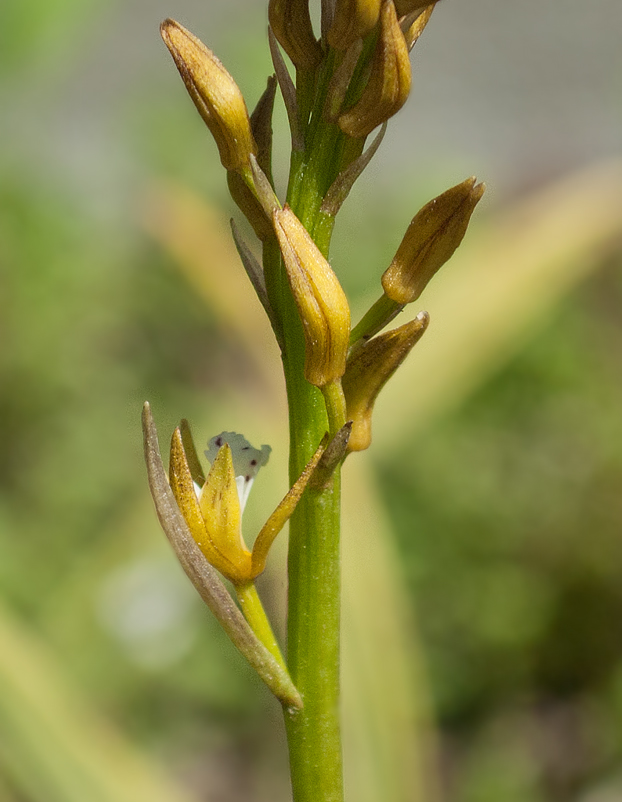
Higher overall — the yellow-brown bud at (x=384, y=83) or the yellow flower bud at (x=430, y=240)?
the yellow-brown bud at (x=384, y=83)

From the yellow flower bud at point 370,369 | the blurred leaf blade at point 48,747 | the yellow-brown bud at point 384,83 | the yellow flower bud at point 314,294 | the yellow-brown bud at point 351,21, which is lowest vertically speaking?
the blurred leaf blade at point 48,747

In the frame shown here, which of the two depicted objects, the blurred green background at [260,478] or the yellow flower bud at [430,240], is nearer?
the yellow flower bud at [430,240]

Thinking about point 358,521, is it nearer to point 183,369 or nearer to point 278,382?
point 278,382

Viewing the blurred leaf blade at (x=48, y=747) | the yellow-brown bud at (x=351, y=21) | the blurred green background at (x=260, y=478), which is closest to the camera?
the yellow-brown bud at (x=351, y=21)

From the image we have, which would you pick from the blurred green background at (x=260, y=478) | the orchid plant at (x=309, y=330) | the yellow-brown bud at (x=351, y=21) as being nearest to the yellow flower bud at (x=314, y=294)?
the orchid plant at (x=309, y=330)

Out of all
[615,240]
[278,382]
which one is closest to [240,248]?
[278,382]

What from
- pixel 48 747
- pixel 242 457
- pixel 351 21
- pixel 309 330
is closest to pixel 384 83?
pixel 351 21

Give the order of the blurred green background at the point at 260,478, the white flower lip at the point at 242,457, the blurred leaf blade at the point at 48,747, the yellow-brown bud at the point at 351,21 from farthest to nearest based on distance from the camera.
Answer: the blurred green background at the point at 260,478
the blurred leaf blade at the point at 48,747
the white flower lip at the point at 242,457
the yellow-brown bud at the point at 351,21

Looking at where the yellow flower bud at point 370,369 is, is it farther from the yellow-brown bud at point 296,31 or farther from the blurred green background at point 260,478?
the blurred green background at point 260,478
